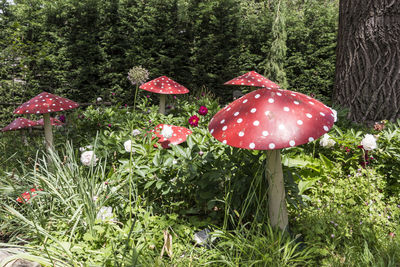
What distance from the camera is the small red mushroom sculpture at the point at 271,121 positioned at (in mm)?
1409

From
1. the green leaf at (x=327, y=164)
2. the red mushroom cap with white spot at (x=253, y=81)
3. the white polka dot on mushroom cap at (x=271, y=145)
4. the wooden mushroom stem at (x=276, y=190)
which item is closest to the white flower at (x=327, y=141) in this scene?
the green leaf at (x=327, y=164)

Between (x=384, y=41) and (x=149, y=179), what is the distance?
376cm

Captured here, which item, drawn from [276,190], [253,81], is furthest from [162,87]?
[276,190]

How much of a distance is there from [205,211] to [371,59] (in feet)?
11.1

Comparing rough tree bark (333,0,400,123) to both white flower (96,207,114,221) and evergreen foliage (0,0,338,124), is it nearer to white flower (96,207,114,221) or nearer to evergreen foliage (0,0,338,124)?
white flower (96,207,114,221)

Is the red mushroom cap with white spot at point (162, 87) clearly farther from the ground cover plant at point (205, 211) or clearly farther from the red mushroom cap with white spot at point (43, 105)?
the ground cover plant at point (205, 211)

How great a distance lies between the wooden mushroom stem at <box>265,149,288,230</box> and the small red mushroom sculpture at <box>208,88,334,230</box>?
74mm

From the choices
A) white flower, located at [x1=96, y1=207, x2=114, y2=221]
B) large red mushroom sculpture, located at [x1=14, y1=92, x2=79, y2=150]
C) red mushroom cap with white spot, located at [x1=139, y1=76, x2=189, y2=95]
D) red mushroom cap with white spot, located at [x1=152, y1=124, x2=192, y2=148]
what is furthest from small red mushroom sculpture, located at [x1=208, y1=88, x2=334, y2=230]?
red mushroom cap with white spot, located at [x1=139, y1=76, x2=189, y2=95]

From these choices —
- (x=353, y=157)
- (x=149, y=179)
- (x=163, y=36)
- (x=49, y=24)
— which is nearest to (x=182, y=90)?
(x=149, y=179)

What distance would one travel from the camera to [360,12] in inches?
144

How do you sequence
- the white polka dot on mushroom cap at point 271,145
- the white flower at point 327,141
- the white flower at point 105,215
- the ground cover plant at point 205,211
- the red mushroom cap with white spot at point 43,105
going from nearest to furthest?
1. the white polka dot on mushroom cap at point 271,145
2. the ground cover plant at point 205,211
3. the white flower at point 105,215
4. the red mushroom cap with white spot at point 43,105
5. the white flower at point 327,141

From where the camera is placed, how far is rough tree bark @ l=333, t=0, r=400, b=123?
3.43 m

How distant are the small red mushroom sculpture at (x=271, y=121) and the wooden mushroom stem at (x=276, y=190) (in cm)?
7

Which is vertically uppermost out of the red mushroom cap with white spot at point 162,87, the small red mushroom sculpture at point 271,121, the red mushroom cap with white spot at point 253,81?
the small red mushroom sculpture at point 271,121
